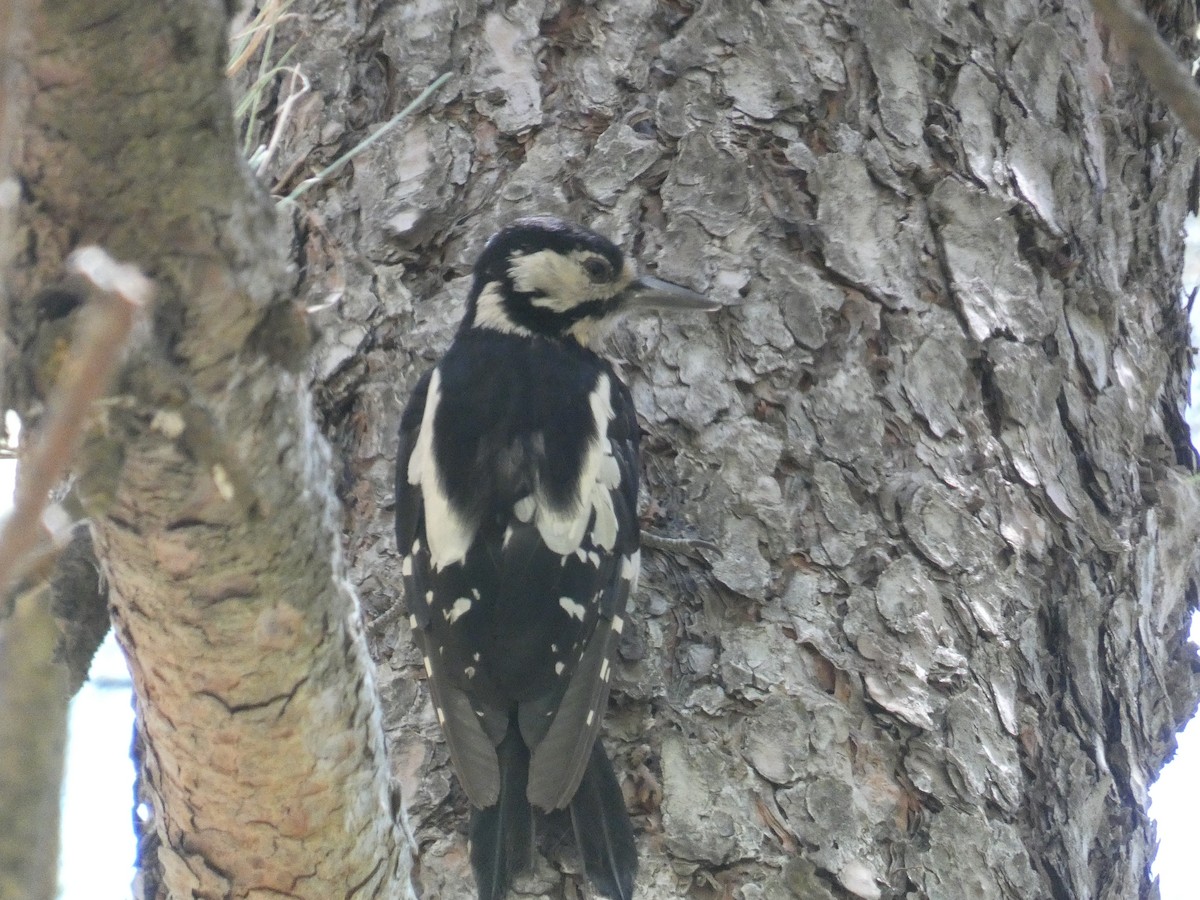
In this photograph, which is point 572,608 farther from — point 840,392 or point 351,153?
point 351,153

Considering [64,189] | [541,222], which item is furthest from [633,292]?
[64,189]

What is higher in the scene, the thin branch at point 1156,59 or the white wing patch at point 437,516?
the thin branch at point 1156,59

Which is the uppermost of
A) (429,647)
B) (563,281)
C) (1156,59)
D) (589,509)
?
(1156,59)

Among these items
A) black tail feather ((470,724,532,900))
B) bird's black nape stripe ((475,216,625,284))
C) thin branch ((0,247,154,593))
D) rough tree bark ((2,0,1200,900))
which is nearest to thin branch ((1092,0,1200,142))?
thin branch ((0,247,154,593))

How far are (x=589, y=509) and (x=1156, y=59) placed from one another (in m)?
1.59

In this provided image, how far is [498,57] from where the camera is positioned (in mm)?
2646

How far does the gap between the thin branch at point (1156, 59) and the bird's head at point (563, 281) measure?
5.26 feet

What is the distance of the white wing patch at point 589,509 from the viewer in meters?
2.27

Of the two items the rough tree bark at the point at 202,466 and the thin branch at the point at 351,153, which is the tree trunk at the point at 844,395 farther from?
the rough tree bark at the point at 202,466

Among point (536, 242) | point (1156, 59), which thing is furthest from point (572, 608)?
point (1156, 59)

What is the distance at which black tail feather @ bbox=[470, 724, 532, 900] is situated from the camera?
1.96 m

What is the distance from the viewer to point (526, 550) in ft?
7.37

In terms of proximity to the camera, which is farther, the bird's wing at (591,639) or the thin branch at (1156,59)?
the bird's wing at (591,639)

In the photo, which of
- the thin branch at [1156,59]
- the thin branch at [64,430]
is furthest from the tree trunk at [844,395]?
the thin branch at [64,430]
